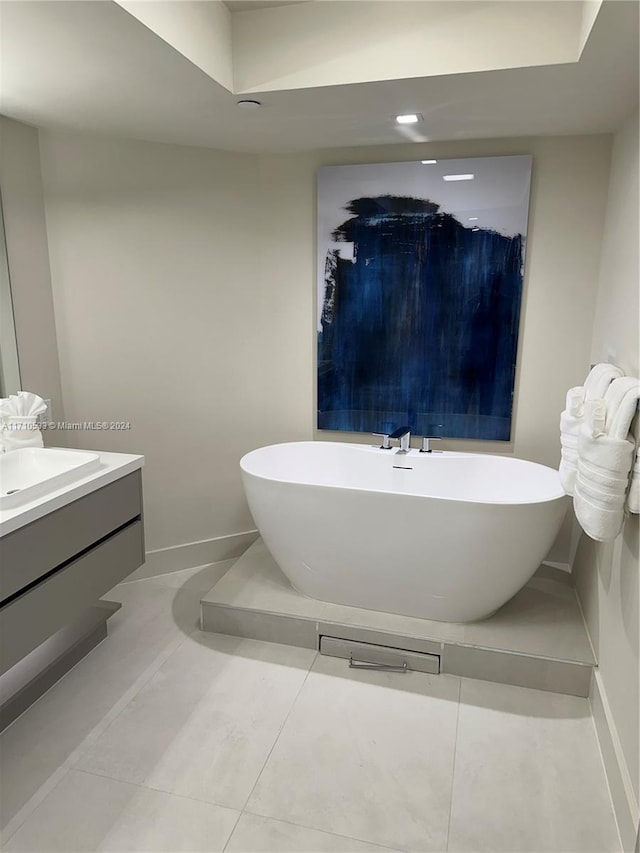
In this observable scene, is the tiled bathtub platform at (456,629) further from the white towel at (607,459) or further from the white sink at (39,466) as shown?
the white sink at (39,466)

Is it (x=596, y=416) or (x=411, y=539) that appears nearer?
(x=596, y=416)

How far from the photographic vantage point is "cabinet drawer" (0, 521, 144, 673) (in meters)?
1.74

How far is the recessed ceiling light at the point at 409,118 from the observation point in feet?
7.93

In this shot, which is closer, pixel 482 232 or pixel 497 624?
pixel 497 624

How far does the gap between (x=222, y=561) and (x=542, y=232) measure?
2.50 metres

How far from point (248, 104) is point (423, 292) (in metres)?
1.24

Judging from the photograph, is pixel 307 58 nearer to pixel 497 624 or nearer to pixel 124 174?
pixel 124 174

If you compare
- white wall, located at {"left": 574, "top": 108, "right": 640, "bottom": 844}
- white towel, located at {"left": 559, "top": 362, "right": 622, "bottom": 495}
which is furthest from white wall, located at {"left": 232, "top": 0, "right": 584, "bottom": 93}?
white towel, located at {"left": 559, "top": 362, "right": 622, "bottom": 495}

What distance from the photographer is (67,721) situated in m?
2.16

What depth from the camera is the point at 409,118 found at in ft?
8.07

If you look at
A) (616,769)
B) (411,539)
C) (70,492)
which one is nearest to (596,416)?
(411,539)

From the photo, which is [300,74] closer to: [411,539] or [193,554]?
[411,539]

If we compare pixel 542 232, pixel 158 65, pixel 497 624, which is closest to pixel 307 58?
pixel 158 65

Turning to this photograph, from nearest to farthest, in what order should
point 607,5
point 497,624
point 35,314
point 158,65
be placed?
1. point 607,5
2. point 158,65
3. point 497,624
4. point 35,314
